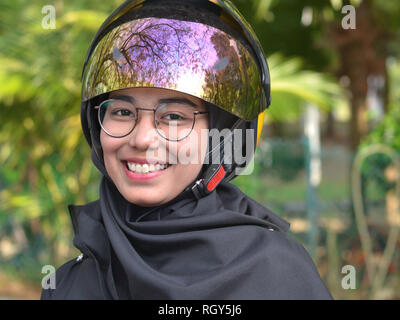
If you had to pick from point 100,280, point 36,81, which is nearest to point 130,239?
point 100,280

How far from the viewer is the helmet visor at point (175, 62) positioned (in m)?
1.45

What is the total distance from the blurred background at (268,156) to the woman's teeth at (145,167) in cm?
286

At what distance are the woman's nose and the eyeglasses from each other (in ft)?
0.04

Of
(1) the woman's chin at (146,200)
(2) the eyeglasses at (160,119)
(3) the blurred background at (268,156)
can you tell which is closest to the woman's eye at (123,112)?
(2) the eyeglasses at (160,119)

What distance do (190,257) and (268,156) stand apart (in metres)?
4.89

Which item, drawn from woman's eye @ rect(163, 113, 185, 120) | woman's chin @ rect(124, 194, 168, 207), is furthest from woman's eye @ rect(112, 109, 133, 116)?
woman's chin @ rect(124, 194, 168, 207)

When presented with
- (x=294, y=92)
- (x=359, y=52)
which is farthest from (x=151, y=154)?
(x=359, y=52)

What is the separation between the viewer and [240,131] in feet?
5.49

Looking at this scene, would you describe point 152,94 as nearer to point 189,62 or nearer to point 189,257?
point 189,62

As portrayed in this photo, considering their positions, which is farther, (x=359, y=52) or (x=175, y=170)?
(x=359, y=52)

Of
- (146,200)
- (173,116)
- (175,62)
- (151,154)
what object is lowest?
(146,200)

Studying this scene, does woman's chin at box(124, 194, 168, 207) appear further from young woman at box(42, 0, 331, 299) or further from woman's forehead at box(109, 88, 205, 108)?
woman's forehead at box(109, 88, 205, 108)

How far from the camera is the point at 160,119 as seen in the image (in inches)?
56.7

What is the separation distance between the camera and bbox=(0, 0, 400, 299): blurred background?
4570 millimetres
